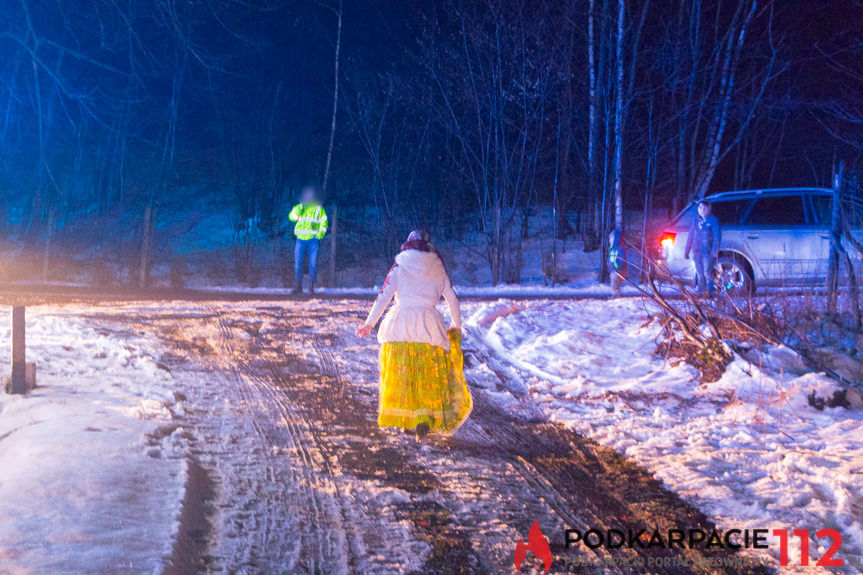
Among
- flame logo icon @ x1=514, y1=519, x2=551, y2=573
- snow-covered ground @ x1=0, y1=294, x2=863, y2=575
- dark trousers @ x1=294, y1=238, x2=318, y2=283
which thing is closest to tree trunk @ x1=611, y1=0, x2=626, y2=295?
dark trousers @ x1=294, y1=238, x2=318, y2=283

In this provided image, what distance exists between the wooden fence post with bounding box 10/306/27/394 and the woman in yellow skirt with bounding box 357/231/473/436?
10.0 ft

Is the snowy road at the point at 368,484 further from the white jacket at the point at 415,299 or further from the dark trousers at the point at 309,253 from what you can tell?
the dark trousers at the point at 309,253

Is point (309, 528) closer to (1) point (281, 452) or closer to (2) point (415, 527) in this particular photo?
(2) point (415, 527)

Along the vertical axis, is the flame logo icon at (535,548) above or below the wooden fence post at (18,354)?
below

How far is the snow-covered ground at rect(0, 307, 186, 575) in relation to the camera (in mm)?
3262

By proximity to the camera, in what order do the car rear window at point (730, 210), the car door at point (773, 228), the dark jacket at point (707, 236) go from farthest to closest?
the car rear window at point (730, 210) → the car door at point (773, 228) → the dark jacket at point (707, 236)

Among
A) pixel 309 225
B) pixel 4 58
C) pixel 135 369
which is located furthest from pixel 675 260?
pixel 4 58

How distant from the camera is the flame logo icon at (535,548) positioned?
11.9ft

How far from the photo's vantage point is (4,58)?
1118 cm

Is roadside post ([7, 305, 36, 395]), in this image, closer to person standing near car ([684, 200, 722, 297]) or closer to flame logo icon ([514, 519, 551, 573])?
flame logo icon ([514, 519, 551, 573])

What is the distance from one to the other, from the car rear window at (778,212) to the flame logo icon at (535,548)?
10.3 m

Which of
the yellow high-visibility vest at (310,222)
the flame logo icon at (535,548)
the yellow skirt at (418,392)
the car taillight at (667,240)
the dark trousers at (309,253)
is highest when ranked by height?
the yellow high-visibility vest at (310,222)

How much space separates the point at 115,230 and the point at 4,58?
55.5 feet

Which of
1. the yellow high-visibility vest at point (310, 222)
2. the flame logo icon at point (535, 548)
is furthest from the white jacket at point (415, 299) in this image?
the yellow high-visibility vest at point (310, 222)
